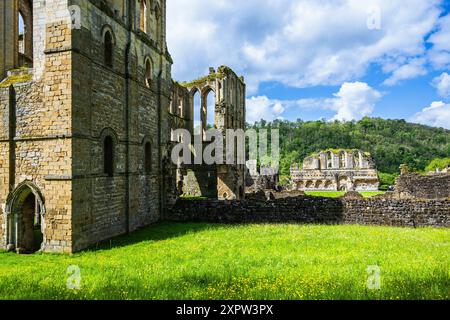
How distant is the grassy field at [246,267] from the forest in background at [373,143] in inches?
2605

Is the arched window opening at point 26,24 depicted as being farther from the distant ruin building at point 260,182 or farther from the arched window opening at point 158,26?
the distant ruin building at point 260,182

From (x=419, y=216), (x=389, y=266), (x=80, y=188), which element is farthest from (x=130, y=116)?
(x=419, y=216)

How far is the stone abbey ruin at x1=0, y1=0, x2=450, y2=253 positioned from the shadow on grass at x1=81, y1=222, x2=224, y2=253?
0.32 metres

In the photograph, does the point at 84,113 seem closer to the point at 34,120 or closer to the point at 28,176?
the point at 34,120

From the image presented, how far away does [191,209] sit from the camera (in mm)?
16031

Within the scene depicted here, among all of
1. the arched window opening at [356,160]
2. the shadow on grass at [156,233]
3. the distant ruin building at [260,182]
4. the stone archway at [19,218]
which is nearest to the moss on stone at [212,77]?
the distant ruin building at [260,182]

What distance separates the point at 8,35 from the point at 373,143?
107 metres

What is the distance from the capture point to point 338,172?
50.3 meters

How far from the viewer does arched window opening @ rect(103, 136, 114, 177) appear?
39.6 ft

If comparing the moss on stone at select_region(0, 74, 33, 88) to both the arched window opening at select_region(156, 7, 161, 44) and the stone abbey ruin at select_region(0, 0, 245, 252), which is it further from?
the arched window opening at select_region(156, 7, 161, 44)

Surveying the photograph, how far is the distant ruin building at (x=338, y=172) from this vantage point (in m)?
48.8

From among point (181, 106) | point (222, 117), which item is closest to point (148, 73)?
point (222, 117)

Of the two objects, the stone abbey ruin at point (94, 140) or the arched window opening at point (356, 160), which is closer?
the stone abbey ruin at point (94, 140)

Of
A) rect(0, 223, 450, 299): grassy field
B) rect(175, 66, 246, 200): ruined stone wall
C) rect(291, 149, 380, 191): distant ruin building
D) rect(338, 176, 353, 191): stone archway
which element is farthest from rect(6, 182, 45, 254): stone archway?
rect(338, 176, 353, 191): stone archway
